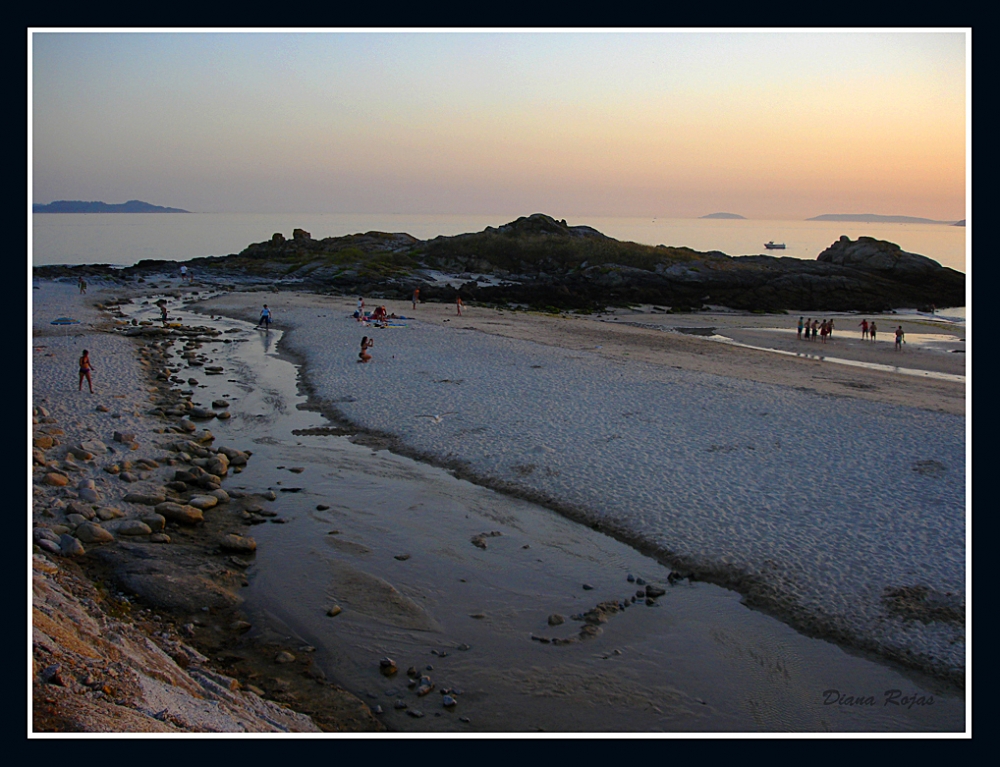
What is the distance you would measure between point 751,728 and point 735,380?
2008 centimetres

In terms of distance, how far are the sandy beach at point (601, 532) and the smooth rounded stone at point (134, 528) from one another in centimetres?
169

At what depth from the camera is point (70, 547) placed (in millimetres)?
13242

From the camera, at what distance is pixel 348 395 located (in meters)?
26.2

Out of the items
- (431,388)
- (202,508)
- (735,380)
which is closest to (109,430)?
(202,508)

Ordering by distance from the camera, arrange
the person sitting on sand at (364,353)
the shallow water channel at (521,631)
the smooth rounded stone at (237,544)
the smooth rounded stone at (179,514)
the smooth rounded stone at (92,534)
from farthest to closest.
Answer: the person sitting on sand at (364,353) < the smooth rounded stone at (179,514) < the smooth rounded stone at (237,544) < the smooth rounded stone at (92,534) < the shallow water channel at (521,631)

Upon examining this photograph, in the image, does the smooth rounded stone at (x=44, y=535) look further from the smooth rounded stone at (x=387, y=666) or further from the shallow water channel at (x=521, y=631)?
the smooth rounded stone at (x=387, y=666)

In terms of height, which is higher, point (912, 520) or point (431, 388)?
point (431, 388)

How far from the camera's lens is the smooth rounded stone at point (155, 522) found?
577 inches

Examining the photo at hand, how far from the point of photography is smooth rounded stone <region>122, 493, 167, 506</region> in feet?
51.4

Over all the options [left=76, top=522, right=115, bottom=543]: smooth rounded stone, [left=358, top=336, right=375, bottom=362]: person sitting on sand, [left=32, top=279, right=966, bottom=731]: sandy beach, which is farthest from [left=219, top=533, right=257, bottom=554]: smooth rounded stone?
[left=358, top=336, right=375, bottom=362]: person sitting on sand

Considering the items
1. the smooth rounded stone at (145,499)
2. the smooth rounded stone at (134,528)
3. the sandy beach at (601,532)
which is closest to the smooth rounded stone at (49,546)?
the smooth rounded stone at (134,528)

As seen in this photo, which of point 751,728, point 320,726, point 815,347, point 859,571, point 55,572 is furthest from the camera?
point 815,347

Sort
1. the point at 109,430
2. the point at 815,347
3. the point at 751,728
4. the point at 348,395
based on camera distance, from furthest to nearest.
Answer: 1. the point at 815,347
2. the point at 348,395
3. the point at 109,430
4. the point at 751,728

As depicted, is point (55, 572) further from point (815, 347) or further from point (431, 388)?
point (815, 347)
